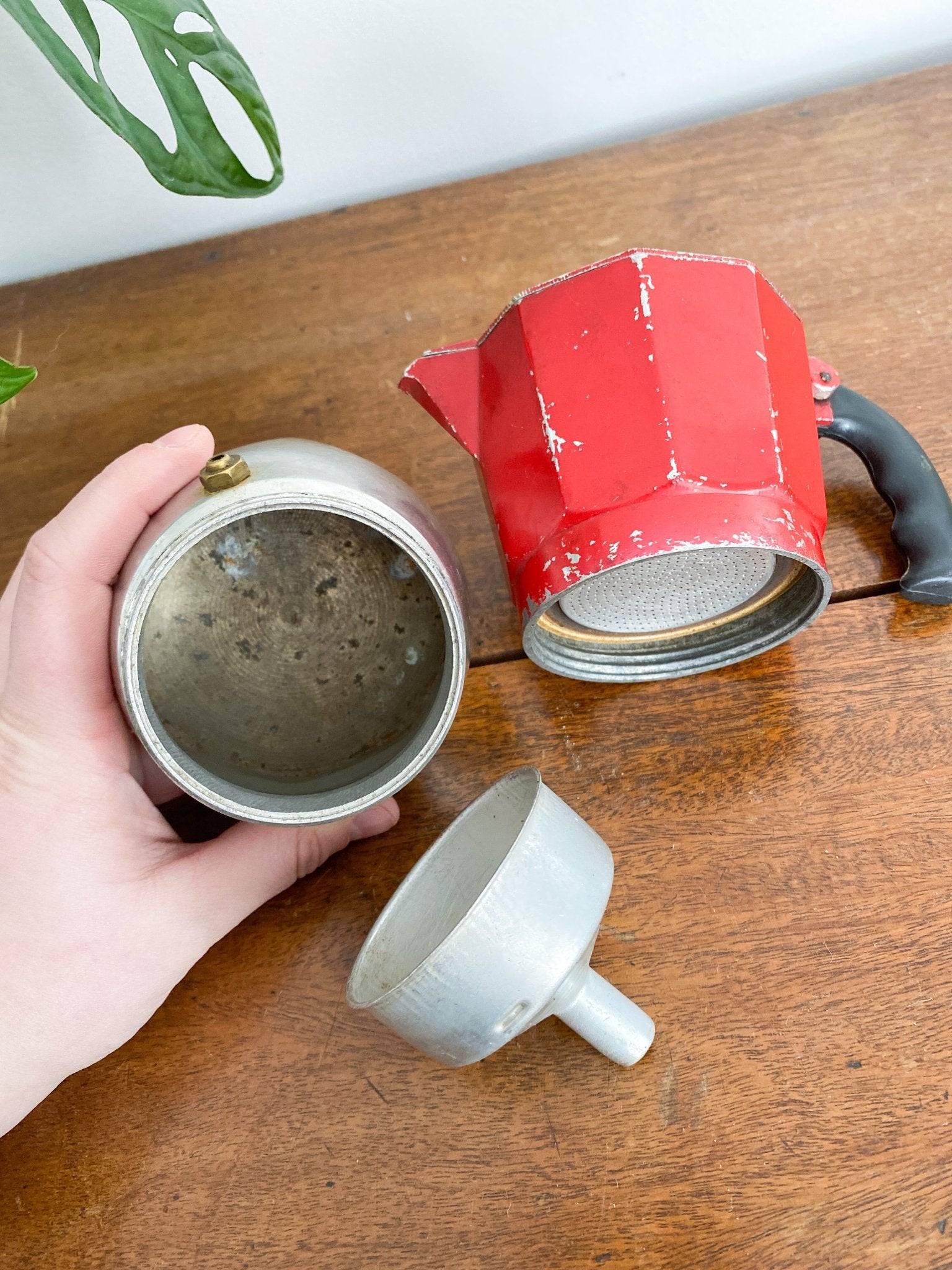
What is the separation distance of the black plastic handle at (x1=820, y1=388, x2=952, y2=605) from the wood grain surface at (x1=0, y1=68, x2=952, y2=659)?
6cm

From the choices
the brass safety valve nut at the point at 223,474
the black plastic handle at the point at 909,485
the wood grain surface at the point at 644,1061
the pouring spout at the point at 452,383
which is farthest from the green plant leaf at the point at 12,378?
the black plastic handle at the point at 909,485

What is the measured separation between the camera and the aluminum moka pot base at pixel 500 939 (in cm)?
47

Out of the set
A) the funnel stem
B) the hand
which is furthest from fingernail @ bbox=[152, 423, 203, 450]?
the funnel stem

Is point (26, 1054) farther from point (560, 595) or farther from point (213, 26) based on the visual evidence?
point (213, 26)

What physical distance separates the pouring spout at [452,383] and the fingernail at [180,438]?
0.41 ft

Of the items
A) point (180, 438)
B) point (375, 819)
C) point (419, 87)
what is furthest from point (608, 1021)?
point (419, 87)

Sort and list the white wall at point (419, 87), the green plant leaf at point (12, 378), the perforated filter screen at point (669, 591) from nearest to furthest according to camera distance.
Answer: the green plant leaf at point (12, 378) < the perforated filter screen at point (669, 591) < the white wall at point (419, 87)

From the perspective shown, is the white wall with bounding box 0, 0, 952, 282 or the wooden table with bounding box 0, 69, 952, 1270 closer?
the wooden table with bounding box 0, 69, 952, 1270

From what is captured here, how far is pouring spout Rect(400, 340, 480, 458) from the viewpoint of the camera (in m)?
0.58

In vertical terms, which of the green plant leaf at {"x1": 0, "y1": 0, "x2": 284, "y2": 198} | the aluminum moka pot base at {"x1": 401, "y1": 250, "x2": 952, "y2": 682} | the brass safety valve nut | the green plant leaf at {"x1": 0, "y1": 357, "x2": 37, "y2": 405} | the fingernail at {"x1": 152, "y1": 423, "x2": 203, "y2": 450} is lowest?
the aluminum moka pot base at {"x1": 401, "y1": 250, "x2": 952, "y2": 682}

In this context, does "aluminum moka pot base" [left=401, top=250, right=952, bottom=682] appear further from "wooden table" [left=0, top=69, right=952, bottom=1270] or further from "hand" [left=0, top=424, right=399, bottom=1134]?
"hand" [left=0, top=424, right=399, bottom=1134]

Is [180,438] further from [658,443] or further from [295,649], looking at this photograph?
[658,443]

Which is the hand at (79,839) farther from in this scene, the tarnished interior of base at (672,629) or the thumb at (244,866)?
the tarnished interior of base at (672,629)

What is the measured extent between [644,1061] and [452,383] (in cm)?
40
